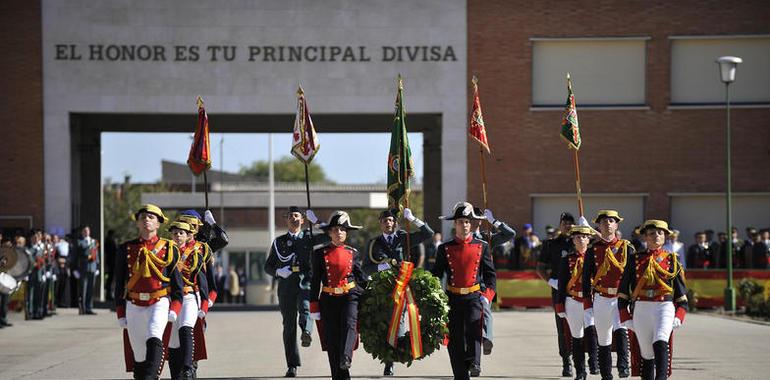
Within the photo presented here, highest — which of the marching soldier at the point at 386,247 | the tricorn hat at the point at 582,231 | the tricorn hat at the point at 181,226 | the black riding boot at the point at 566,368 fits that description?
the tricorn hat at the point at 181,226

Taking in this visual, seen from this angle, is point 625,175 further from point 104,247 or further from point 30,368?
point 30,368

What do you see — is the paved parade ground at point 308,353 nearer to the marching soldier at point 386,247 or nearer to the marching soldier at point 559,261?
the marching soldier at point 559,261

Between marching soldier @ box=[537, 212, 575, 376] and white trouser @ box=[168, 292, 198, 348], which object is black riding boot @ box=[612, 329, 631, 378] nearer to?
marching soldier @ box=[537, 212, 575, 376]

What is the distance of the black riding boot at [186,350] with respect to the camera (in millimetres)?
13422

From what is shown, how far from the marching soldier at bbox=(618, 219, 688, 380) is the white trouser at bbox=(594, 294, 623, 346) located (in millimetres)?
1175

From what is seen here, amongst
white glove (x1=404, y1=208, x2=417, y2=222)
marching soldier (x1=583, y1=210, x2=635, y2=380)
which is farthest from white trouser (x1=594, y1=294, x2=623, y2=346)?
white glove (x1=404, y1=208, x2=417, y2=222)

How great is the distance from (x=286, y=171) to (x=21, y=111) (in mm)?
92219

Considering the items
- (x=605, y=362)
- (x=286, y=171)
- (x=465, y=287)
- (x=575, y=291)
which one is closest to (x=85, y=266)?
(x=575, y=291)

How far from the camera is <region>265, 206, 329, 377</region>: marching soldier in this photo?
52.3ft

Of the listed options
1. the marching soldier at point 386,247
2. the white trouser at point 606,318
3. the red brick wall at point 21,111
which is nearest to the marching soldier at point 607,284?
the white trouser at point 606,318

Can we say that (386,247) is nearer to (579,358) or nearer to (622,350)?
(579,358)

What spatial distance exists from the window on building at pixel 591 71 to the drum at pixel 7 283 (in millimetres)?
14816

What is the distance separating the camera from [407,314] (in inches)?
514

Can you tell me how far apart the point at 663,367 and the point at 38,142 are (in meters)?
24.4
